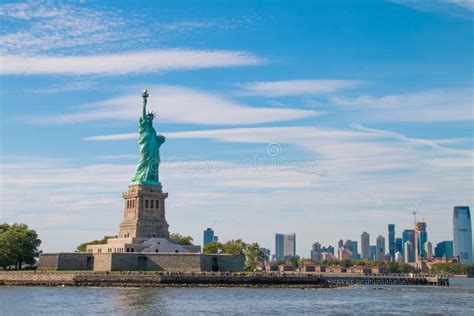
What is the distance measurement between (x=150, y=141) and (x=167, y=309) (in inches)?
2188

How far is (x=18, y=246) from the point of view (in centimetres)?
12125

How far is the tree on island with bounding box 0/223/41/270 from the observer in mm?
119812

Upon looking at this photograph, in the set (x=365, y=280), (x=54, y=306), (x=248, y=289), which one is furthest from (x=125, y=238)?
(x=365, y=280)

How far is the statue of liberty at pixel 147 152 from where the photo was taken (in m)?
119

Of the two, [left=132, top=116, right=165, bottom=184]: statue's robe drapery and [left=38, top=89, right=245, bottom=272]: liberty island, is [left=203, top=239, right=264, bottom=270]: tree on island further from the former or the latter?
[left=132, top=116, right=165, bottom=184]: statue's robe drapery

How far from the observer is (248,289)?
324 feet

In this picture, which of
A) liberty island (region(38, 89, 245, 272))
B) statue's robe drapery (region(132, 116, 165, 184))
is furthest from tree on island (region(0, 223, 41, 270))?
statue's robe drapery (region(132, 116, 165, 184))

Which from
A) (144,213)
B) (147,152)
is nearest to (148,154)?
(147,152)

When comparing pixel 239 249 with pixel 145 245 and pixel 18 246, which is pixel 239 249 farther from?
pixel 18 246

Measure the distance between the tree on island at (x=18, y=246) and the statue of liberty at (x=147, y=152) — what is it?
20.9 m

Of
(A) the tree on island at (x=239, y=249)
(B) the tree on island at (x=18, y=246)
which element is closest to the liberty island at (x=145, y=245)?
(B) the tree on island at (x=18, y=246)

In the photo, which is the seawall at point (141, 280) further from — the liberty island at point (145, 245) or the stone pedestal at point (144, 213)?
the stone pedestal at point (144, 213)

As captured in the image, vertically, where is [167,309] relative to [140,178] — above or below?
below

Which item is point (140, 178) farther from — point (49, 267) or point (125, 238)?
point (49, 267)
